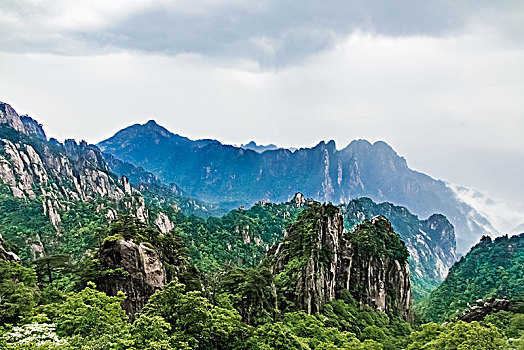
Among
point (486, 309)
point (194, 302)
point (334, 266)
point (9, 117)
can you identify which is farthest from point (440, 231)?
point (194, 302)

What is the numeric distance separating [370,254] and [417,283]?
7618 centimetres

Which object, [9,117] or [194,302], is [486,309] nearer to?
[194,302]

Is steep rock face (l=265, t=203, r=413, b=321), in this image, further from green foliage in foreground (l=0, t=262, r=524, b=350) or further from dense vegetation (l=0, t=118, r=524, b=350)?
green foliage in foreground (l=0, t=262, r=524, b=350)

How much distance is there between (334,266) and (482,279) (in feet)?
147

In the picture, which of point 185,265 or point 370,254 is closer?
point 185,265

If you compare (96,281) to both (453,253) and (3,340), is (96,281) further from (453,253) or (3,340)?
(453,253)

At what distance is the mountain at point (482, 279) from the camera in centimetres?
6268

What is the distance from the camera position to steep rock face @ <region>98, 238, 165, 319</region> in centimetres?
2541

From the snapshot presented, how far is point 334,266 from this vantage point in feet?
144

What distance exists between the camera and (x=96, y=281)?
82.7 ft

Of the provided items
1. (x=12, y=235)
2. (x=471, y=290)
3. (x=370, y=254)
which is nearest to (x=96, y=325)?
(x=370, y=254)

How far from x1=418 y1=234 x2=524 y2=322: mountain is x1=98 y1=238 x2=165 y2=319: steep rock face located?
44.5 meters

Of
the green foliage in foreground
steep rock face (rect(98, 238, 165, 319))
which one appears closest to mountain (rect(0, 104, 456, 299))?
steep rock face (rect(98, 238, 165, 319))

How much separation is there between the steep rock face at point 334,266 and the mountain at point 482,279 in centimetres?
1083
